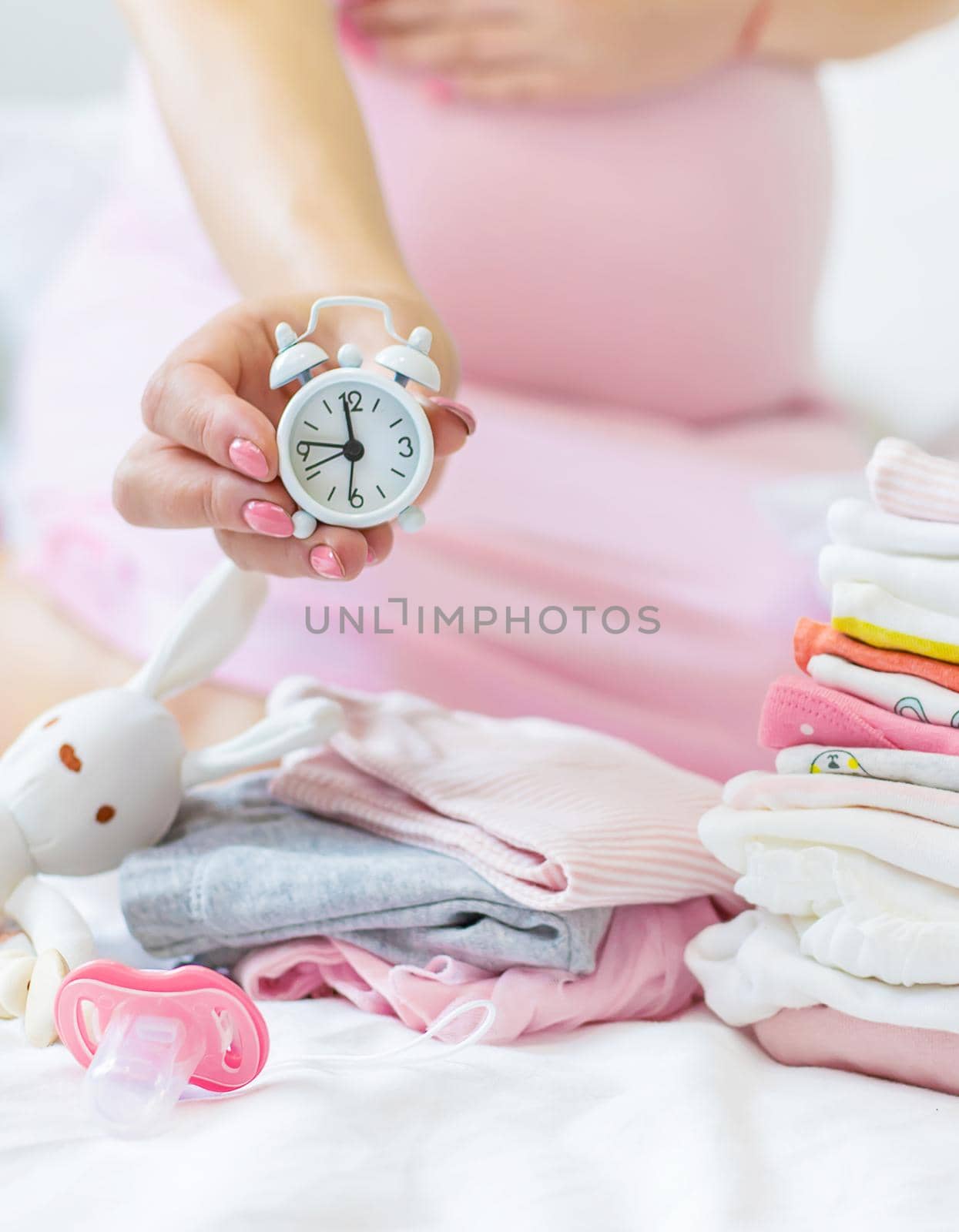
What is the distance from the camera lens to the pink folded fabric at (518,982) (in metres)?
0.61

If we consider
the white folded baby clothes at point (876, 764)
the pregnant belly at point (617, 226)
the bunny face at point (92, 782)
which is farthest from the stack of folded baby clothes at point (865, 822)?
the pregnant belly at point (617, 226)

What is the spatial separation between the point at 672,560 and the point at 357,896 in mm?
496

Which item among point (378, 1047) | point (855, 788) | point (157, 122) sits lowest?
point (378, 1047)

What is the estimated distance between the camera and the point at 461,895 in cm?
63

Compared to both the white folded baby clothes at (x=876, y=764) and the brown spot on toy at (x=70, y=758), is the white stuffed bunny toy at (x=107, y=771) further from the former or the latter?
the white folded baby clothes at (x=876, y=764)

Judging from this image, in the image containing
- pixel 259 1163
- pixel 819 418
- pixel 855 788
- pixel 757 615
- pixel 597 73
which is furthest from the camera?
pixel 819 418

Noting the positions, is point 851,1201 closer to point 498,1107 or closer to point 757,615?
point 498,1107

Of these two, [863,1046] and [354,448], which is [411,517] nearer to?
[354,448]

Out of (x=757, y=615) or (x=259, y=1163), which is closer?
(x=259, y=1163)

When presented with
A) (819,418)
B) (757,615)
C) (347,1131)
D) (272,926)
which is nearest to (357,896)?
(272,926)

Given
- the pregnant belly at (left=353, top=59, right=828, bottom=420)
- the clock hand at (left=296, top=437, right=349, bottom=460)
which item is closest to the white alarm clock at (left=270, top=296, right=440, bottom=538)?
the clock hand at (left=296, top=437, right=349, bottom=460)

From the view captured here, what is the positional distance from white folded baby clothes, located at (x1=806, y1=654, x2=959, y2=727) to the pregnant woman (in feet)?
0.91

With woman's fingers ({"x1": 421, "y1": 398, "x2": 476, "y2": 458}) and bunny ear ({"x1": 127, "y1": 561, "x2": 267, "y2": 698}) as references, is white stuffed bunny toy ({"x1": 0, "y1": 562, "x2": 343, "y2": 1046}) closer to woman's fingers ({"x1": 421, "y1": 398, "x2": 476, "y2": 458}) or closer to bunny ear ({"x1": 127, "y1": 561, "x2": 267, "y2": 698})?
bunny ear ({"x1": 127, "y1": 561, "x2": 267, "y2": 698})

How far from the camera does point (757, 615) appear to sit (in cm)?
101
